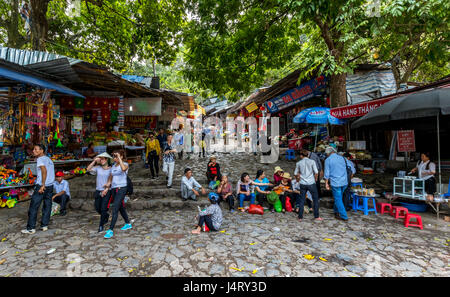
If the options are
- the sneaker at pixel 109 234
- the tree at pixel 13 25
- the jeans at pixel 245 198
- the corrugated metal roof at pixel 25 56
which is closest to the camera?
the sneaker at pixel 109 234

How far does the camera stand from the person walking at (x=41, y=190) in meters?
4.75

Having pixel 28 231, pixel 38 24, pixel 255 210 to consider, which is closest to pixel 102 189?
pixel 28 231

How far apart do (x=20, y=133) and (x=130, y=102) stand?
5569 millimetres

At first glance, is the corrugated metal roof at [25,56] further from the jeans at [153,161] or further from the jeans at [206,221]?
the jeans at [206,221]

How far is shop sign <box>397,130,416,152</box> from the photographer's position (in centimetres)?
830

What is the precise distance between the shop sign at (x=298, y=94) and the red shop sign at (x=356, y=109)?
2233 millimetres

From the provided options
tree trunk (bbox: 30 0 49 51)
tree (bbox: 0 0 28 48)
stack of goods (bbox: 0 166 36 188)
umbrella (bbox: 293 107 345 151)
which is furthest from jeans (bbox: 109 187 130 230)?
tree (bbox: 0 0 28 48)

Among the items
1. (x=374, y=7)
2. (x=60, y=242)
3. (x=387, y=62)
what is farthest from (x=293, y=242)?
(x=387, y=62)

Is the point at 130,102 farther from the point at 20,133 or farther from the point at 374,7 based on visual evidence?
the point at 374,7

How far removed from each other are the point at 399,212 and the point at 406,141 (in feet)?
13.1

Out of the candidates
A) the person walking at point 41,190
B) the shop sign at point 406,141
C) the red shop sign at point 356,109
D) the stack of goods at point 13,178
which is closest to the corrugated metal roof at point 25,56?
the person walking at point 41,190

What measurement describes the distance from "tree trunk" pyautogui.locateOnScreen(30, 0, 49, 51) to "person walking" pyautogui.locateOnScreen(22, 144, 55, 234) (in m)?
5.70

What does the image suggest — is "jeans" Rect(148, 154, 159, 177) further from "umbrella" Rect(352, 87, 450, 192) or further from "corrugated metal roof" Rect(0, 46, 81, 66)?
"umbrella" Rect(352, 87, 450, 192)

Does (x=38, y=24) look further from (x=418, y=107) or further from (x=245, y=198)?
(x=418, y=107)
